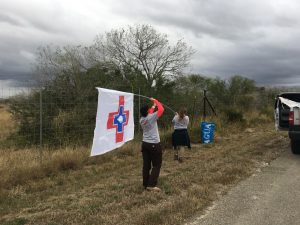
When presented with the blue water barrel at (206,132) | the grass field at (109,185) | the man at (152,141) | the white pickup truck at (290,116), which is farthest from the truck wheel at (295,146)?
the man at (152,141)

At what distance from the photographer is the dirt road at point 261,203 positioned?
5.77m

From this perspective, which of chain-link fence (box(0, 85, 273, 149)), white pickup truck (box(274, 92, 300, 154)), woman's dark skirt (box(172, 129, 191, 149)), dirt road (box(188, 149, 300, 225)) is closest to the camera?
dirt road (box(188, 149, 300, 225))

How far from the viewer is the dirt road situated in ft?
18.9

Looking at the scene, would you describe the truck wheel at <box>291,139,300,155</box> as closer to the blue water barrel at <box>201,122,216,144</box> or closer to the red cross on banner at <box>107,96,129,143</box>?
the blue water barrel at <box>201,122,216,144</box>

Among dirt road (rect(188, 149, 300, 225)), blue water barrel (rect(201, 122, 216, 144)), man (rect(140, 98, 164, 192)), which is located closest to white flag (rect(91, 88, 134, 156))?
man (rect(140, 98, 164, 192))

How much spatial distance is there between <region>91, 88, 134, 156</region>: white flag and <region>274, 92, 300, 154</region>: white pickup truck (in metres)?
4.83

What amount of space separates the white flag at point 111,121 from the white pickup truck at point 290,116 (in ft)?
15.9

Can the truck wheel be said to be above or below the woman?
below

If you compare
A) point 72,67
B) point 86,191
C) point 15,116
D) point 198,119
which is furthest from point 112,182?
point 198,119

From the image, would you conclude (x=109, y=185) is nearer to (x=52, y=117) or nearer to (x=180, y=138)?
(x=52, y=117)

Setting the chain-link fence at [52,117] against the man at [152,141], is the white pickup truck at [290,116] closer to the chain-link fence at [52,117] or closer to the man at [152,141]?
the chain-link fence at [52,117]

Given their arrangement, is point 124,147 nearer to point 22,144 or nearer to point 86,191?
point 22,144

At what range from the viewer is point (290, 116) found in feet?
37.7

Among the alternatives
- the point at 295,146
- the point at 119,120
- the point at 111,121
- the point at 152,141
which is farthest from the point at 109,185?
the point at 295,146
